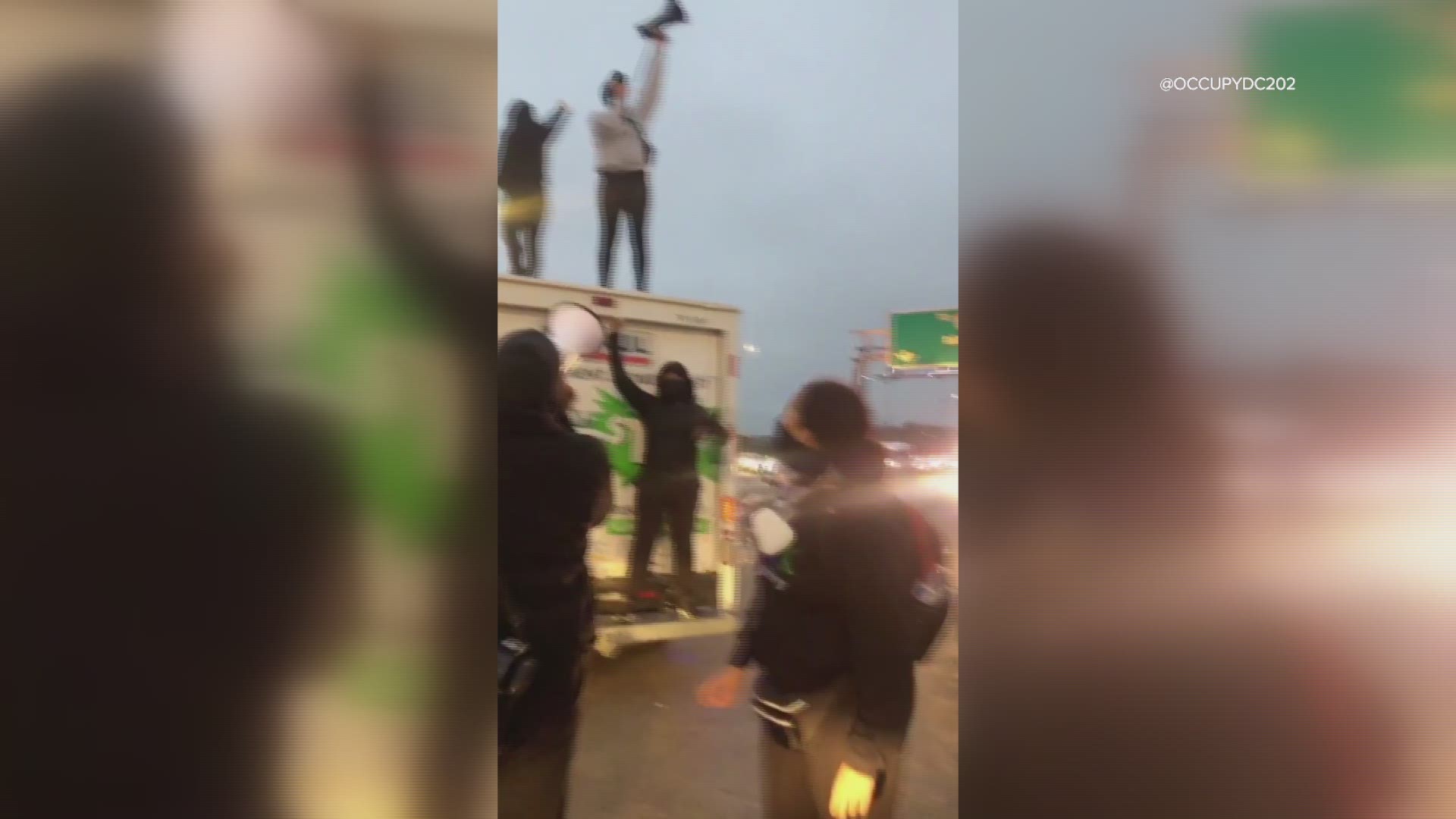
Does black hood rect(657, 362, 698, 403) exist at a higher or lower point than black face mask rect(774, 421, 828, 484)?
higher

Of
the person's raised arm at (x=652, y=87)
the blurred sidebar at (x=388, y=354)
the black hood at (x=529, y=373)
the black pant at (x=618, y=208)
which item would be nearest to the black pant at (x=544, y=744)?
the blurred sidebar at (x=388, y=354)

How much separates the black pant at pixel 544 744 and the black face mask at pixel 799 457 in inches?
20.7

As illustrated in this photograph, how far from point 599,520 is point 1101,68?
1253 millimetres

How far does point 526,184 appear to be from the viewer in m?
1.42

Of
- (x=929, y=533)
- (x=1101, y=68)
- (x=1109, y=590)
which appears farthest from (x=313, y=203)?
(x=1109, y=590)

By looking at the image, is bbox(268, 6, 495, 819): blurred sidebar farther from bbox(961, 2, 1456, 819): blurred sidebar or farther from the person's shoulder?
bbox(961, 2, 1456, 819): blurred sidebar

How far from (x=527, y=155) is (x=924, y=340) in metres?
0.81

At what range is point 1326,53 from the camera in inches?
56.8

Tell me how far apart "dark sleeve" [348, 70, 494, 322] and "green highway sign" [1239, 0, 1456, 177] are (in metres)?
1.49

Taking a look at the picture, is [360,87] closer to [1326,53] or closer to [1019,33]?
[1019,33]

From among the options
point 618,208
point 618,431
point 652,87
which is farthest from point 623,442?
point 652,87

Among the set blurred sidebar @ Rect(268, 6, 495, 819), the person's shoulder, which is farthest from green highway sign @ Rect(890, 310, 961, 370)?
blurred sidebar @ Rect(268, 6, 495, 819)

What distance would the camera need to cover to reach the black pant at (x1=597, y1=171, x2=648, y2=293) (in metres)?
1.41

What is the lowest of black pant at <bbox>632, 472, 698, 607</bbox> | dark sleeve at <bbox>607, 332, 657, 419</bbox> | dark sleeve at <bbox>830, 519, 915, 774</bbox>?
dark sleeve at <bbox>830, 519, 915, 774</bbox>
